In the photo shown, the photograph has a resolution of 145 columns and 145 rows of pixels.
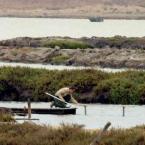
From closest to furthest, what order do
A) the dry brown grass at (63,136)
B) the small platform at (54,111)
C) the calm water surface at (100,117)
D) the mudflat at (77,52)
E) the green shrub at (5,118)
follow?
1. the dry brown grass at (63,136)
2. the green shrub at (5,118)
3. the calm water surface at (100,117)
4. the small platform at (54,111)
5. the mudflat at (77,52)

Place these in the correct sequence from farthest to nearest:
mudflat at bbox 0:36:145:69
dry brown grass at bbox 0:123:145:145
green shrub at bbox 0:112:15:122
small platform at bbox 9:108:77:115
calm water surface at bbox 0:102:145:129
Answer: mudflat at bbox 0:36:145:69, small platform at bbox 9:108:77:115, calm water surface at bbox 0:102:145:129, green shrub at bbox 0:112:15:122, dry brown grass at bbox 0:123:145:145

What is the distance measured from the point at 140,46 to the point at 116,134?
212ft

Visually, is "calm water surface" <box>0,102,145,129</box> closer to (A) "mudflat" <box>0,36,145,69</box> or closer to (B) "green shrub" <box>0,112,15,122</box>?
(B) "green shrub" <box>0,112,15,122</box>

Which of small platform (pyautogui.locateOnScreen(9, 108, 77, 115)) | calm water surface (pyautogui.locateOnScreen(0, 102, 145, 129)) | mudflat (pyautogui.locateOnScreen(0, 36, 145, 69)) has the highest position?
mudflat (pyautogui.locateOnScreen(0, 36, 145, 69))

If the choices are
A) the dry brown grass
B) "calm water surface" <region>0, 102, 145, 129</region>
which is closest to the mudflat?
"calm water surface" <region>0, 102, 145, 129</region>

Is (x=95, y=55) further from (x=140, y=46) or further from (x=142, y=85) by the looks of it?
(x=142, y=85)

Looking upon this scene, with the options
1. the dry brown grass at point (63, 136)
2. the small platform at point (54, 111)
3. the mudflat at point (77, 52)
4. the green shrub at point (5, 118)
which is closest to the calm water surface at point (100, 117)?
the small platform at point (54, 111)

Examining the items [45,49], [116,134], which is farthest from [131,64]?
[116,134]

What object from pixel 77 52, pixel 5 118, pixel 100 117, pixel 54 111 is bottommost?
pixel 100 117

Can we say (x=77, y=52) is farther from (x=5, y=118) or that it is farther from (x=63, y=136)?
(x=63, y=136)

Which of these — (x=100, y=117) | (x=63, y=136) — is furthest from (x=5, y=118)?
(x=100, y=117)

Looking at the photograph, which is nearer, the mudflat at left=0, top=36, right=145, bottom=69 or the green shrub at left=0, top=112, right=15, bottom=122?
the green shrub at left=0, top=112, right=15, bottom=122

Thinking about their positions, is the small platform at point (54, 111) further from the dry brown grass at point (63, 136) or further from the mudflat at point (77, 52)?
the mudflat at point (77, 52)

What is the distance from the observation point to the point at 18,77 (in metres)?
53.1
